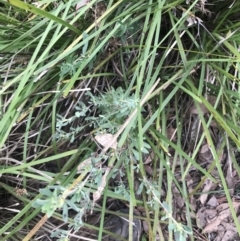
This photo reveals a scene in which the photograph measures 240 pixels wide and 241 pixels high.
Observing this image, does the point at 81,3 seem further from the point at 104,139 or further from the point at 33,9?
the point at 104,139

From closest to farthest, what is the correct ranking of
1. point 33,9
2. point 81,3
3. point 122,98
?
point 33,9
point 122,98
point 81,3

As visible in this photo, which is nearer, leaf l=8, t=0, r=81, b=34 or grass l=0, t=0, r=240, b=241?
leaf l=8, t=0, r=81, b=34

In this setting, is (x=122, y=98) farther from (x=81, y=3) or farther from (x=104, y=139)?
(x=81, y=3)

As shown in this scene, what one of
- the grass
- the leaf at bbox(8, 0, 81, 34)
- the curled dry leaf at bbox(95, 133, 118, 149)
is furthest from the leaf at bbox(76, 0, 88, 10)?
the curled dry leaf at bbox(95, 133, 118, 149)

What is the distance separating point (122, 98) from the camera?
90cm

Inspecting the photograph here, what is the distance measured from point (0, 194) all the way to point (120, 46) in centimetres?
50

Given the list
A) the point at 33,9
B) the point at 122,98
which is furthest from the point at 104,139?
the point at 33,9

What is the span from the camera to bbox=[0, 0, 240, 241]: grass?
95 centimetres

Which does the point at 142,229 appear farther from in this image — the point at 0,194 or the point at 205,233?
the point at 0,194

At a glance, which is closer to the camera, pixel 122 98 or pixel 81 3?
pixel 122 98

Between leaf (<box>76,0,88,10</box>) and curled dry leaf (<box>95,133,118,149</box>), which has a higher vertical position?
leaf (<box>76,0,88,10</box>)

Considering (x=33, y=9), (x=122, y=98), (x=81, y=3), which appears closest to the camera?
(x=33, y=9)

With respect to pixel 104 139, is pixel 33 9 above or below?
above

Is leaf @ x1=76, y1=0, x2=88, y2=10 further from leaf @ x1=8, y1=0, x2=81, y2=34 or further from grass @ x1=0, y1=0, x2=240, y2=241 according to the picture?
leaf @ x1=8, y1=0, x2=81, y2=34
